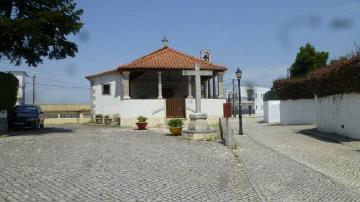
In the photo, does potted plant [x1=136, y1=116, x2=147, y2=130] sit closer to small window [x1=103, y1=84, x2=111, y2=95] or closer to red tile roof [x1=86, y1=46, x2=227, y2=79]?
red tile roof [x1=86, y1=46, x2=227, y2=79]

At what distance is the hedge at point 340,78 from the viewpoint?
1686 cm

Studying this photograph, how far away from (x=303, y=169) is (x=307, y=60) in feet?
89.0

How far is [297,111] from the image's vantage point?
29.8 m

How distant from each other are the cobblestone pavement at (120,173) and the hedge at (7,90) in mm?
7299

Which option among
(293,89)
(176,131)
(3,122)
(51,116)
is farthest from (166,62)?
(51,116)

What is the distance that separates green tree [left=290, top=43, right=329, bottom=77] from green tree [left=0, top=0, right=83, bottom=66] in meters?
21.9

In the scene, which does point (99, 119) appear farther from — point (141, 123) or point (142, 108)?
point (141, 123)

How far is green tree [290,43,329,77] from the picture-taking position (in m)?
36.3

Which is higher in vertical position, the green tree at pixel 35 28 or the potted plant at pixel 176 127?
the green tree at pixel 35 28

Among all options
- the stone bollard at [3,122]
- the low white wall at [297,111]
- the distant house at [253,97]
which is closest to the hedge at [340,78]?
the low white wall at [297,111]

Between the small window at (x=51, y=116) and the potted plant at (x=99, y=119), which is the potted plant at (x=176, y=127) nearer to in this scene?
the potted plant at (x=99, y=119)

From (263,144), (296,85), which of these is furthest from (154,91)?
(263,144)

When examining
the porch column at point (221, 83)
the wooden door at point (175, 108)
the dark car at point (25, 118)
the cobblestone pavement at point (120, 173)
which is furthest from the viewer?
the porch column at point (221, 83)

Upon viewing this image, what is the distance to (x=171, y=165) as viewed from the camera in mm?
11156
